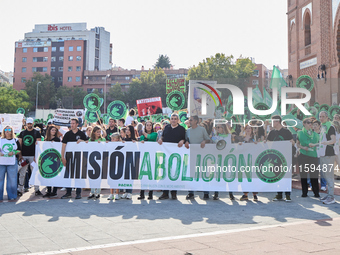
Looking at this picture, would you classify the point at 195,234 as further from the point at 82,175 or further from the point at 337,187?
the point at 337,187

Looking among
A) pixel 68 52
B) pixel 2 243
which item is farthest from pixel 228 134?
pixel 68 52

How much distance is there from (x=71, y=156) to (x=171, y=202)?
284 cm

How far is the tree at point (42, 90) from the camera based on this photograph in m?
84.2

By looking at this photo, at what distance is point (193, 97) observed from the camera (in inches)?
469

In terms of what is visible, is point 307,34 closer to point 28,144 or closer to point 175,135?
point 175,135

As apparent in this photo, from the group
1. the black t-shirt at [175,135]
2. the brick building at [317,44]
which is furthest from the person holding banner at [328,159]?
the brick building at [317,44]

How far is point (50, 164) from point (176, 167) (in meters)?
3.22

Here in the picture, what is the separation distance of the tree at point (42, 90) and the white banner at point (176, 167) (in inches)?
3124

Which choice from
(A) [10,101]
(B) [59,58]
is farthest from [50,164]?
(B) [59,58]

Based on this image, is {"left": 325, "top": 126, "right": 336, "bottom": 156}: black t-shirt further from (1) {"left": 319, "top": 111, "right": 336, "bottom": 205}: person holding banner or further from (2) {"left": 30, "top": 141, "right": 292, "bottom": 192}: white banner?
(2) {"left": 30, "top": 141, "right": 292, "bottom": 192}: white banner

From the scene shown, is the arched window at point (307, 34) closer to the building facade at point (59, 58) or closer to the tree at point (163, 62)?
the building facade at point (59, 58)

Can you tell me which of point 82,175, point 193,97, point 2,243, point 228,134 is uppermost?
point 193,97

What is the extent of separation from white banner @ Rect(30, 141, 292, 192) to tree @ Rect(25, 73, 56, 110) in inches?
3124

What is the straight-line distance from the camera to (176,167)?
877cm
